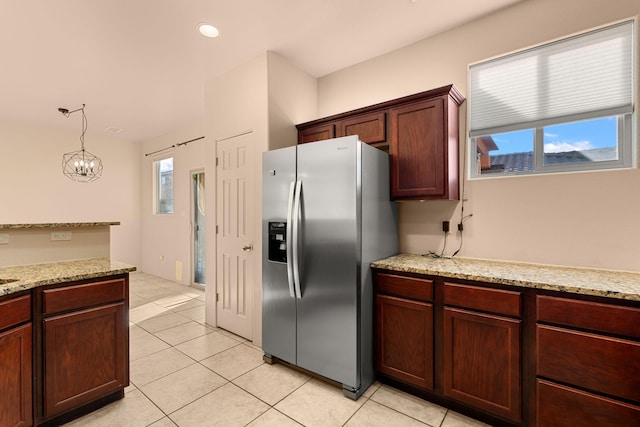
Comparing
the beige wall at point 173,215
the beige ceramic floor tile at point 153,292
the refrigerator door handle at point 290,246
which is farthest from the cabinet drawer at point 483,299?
the beige wall at point 173,215

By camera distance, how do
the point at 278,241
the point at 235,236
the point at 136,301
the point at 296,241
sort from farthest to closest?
the point at 136,301 < the point at 235,236 < the point at 278,241 < the point at 296,241

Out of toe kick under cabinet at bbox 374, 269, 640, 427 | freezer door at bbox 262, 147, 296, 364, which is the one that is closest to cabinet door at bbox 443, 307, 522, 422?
toe kick under cabinet at bbox 374, 269, 640, 427

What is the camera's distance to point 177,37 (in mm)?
2781

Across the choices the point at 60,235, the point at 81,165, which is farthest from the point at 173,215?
the point at 60,235

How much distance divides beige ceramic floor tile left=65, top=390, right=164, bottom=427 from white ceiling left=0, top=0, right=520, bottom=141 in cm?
303

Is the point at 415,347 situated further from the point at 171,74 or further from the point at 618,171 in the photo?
the point at 171,74

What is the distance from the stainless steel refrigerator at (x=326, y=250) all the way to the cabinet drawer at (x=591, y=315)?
1123mm

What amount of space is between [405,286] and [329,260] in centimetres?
60

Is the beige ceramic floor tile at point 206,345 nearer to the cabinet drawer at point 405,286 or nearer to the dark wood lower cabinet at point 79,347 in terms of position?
the dark wood lower cabinet at point 79,347

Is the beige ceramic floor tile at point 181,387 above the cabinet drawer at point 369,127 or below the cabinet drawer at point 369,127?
below

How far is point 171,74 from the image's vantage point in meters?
3.54

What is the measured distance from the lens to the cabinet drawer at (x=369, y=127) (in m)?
2.67

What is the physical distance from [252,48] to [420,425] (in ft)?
11.4

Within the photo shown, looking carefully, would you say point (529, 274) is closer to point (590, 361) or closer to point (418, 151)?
point (590, 361)
